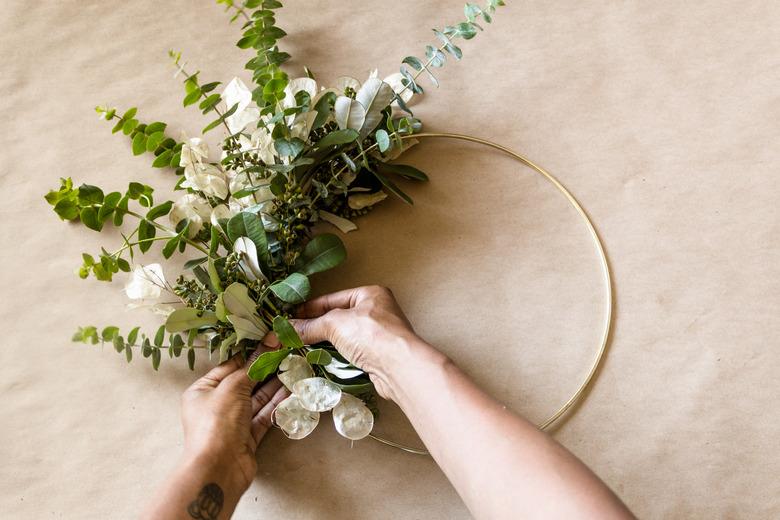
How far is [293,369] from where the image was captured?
118 cm

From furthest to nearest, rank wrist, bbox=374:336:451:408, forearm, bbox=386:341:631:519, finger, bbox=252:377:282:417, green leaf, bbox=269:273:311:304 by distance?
finger, bbox=252:377:282:417 → green leaf, bbox=269:273:311:304 → wrist, bbox=374:336:451:408 → forearm, bbox=386:341:631:519

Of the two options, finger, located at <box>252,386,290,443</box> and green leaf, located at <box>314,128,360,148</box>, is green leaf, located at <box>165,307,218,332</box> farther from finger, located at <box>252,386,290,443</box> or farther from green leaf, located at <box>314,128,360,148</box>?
green leaf, located at <box>314,128,360,148</box>

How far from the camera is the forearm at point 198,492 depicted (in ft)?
3.52

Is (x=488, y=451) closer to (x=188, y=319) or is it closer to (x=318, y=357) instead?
(x=318, y=357)

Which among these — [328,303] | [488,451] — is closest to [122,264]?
[328,303]

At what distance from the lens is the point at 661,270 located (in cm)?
136

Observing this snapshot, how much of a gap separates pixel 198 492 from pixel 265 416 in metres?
0.19

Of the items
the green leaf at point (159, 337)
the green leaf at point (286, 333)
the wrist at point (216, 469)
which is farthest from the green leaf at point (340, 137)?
the wrist at point (216, 469)

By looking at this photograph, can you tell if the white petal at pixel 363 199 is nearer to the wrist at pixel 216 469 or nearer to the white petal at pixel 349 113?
the white petal at pixel 349 113

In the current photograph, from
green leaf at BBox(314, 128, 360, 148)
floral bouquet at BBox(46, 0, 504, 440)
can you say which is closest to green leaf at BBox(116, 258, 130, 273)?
floral bouquet at BBox(46, 0, 504, 440)

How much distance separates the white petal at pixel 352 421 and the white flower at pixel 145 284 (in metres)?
0.39

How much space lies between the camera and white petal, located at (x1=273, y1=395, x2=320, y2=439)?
1176 millimetres

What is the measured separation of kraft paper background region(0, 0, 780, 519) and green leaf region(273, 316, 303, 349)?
0.24m

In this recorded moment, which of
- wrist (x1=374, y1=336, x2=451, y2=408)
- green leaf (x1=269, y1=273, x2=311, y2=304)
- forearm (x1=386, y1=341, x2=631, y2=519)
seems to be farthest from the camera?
green leaf (x1=269, y1=273, x2=311, y2=304)
